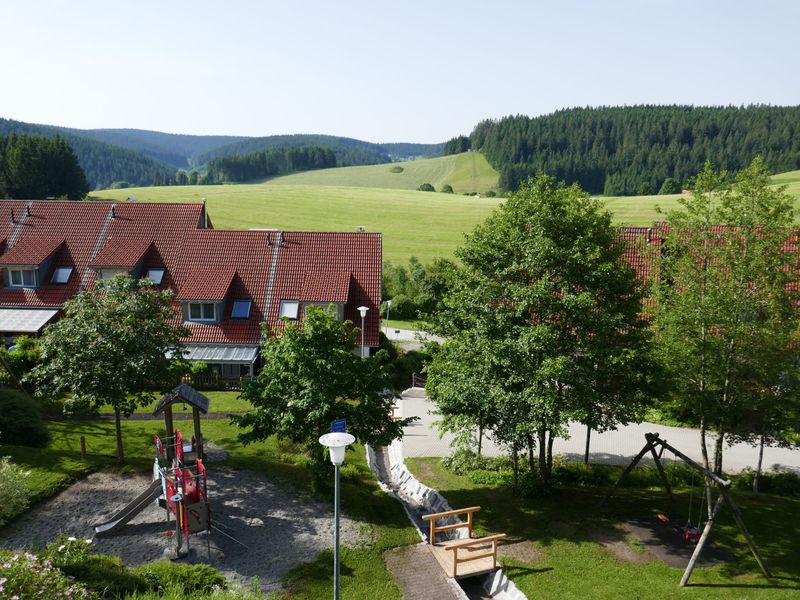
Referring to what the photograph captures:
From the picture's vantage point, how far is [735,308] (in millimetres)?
18422

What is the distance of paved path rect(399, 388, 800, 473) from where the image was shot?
25.0 metres

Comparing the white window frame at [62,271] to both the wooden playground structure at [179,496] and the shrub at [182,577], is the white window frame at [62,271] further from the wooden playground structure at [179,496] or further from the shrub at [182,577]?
the shrub at [182,577]

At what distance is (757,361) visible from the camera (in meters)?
18.6

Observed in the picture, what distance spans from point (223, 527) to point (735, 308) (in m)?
16.8

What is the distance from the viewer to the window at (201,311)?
3453 cm

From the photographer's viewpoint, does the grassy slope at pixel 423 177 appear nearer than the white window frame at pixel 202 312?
No

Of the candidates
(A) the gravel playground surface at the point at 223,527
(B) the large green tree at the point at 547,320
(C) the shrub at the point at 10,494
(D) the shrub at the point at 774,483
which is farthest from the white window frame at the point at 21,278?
(D) the shrub at the point at 774,483

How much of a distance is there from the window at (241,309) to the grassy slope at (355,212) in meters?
42.1

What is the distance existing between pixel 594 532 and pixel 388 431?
6912 millimetres

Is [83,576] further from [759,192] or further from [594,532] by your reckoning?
[759,192]

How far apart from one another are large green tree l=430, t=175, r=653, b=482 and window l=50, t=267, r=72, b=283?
28.3 m

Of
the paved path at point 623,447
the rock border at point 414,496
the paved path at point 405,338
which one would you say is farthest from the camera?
the paved path at point 405,338

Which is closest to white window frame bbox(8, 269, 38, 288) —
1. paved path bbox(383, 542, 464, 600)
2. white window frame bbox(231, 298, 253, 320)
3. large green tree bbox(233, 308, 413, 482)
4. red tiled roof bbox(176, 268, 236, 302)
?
red tiled roof bbox(176, 268, 236, 302)

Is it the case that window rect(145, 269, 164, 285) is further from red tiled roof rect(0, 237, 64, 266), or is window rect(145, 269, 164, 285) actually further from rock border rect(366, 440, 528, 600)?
rock border rect(366, 440, 528, 600)
